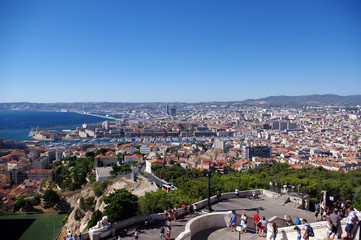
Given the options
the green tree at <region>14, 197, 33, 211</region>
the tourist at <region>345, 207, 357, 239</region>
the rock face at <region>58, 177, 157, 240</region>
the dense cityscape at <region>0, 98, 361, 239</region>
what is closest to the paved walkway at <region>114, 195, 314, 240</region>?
the dense cityscape at <region>0, 98, 361, 239</region>

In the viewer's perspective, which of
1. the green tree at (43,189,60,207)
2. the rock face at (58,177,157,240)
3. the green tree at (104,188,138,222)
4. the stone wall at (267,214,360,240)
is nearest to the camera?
the stone wall at (267,214,360,240)

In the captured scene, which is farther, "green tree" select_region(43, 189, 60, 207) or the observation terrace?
"green tree" select_region(43, 189, 60, 207)

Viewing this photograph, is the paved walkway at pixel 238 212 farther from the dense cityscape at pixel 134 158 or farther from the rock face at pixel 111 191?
the rock face at pixel 111 191

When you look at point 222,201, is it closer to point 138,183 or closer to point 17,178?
point 138,183

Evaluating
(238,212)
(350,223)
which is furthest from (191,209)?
(350,223)

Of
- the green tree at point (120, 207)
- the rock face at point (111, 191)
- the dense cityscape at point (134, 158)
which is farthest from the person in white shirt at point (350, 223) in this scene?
the rock face at point (111, 191)

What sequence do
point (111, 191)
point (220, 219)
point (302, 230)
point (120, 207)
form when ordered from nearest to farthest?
point (302, 230) → point (220, 219) → point (120, 207) → point (111, 191)

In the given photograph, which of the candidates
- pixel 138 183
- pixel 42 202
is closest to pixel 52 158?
pixel 42 202

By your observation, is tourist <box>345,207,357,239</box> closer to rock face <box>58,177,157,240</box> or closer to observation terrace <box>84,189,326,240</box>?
observation terrace <box>84,189,326,240</box>

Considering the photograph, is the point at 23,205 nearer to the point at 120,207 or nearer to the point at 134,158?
the point at 134,158
